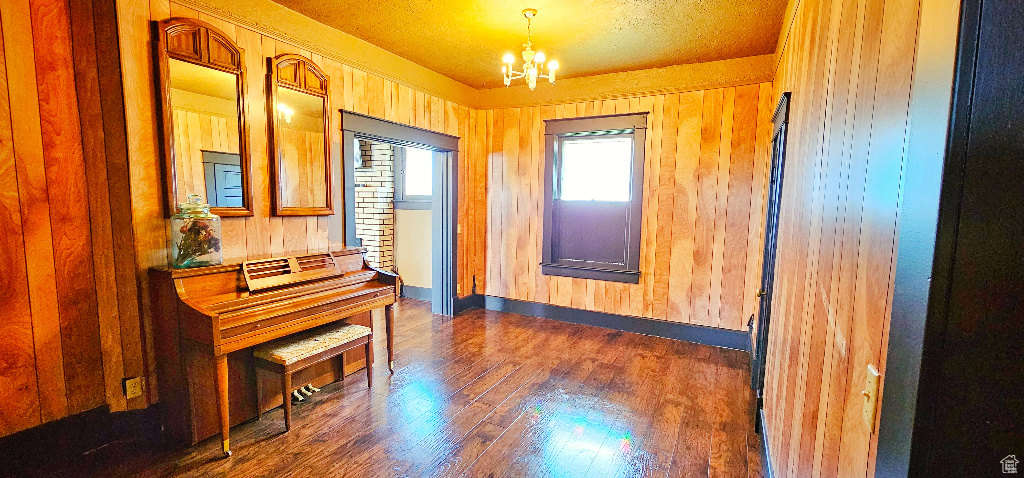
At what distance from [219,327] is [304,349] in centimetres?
50

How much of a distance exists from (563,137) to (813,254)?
3.23m

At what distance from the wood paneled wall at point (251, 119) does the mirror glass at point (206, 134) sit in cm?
9

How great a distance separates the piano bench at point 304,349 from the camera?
232cm

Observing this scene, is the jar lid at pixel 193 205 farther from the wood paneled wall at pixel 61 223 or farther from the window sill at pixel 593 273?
the window sill at pixel 593 273

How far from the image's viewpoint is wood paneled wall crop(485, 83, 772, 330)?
3.63 metres

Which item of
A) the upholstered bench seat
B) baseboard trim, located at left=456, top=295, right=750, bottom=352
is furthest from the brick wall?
the upholstered bench seat

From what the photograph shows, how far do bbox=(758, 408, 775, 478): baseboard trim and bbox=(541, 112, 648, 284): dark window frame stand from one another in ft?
6.17

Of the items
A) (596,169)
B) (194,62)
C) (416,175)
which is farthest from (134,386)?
(596,169)

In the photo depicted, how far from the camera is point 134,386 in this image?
2221mm

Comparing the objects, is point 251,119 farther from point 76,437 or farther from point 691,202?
point 691,202

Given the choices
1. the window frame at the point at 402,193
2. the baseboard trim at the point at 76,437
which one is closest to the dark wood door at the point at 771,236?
the baseboard trim at the point at 76,437

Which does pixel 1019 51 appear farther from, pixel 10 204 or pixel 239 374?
pixel 10 204

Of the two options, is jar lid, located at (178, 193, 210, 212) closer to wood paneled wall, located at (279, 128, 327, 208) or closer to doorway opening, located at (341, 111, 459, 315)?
wood paneled wall, located at (279, 128, 327, 208)

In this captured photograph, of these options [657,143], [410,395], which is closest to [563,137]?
[657,143]
